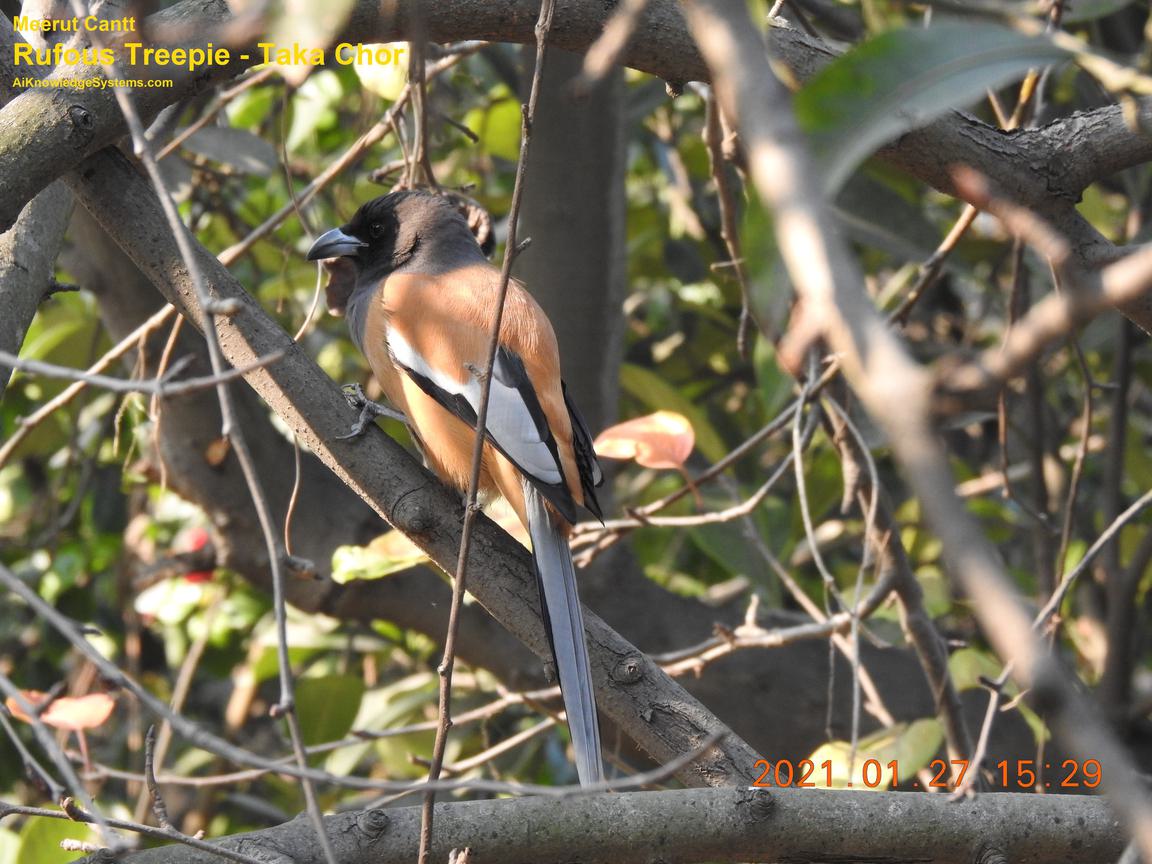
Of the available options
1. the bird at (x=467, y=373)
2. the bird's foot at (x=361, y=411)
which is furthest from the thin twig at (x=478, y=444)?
the bird at (x=467, y=373)

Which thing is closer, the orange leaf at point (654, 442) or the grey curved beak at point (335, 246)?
the orange leaf at point (654, 442)

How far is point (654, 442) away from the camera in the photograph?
3012 millimetres

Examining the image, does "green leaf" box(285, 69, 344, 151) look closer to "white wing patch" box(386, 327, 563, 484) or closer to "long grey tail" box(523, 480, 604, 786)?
"white wing patch" box(386, 327, 563, 484)

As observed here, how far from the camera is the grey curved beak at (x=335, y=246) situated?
→ 143 inches

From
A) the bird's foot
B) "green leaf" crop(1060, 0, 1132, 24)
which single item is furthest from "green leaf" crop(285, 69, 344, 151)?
"green leaf" crop(1060, 0, 1132, 24)

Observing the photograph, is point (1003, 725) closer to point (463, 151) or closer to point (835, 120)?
point (463, 151)

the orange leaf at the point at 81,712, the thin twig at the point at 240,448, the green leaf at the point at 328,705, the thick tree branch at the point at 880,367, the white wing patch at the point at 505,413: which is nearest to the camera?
the thick tree branch at the point at 880,367

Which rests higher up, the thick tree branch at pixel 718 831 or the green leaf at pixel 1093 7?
the green leaf at pixel 1093 7

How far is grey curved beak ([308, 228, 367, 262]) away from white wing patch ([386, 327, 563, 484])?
643mm

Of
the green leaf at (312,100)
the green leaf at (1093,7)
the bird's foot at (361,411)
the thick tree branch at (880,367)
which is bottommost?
the thick tree branch at (880,367)

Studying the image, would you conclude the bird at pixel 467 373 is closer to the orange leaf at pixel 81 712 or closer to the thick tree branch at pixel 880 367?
the orange leaf at pixel 81 712

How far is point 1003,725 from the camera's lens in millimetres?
3738

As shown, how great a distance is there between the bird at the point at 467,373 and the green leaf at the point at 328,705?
110cm
